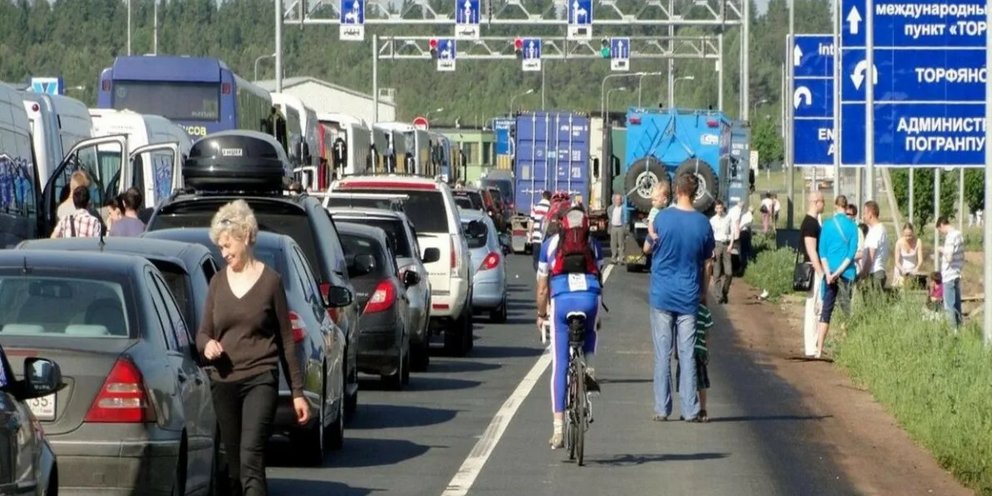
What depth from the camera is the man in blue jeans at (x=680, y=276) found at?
15516 mm

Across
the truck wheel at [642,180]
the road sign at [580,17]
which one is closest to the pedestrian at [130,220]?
the truck wheel at [642,180]

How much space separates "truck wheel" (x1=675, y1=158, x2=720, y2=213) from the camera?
1690 inches

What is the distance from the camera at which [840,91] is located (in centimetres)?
2895

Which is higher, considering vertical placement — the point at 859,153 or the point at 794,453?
the point at 859,153

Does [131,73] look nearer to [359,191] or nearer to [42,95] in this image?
[42,95]

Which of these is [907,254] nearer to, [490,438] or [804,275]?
[804,275]

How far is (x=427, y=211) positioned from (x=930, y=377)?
837cm

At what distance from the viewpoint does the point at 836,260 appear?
2241cm

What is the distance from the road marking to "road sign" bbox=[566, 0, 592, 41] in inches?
1431

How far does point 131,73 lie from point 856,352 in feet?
60.9

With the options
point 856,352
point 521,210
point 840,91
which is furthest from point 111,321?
point 521,210

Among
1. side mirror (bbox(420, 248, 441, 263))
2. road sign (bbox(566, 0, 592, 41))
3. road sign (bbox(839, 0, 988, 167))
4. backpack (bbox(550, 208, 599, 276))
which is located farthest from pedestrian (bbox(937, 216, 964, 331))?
road sign (bbox(566, 0, 592, 41))

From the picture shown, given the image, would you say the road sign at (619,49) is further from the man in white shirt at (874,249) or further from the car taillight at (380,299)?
the car taillight at (380,299)

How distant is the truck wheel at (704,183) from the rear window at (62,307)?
33.4 m
